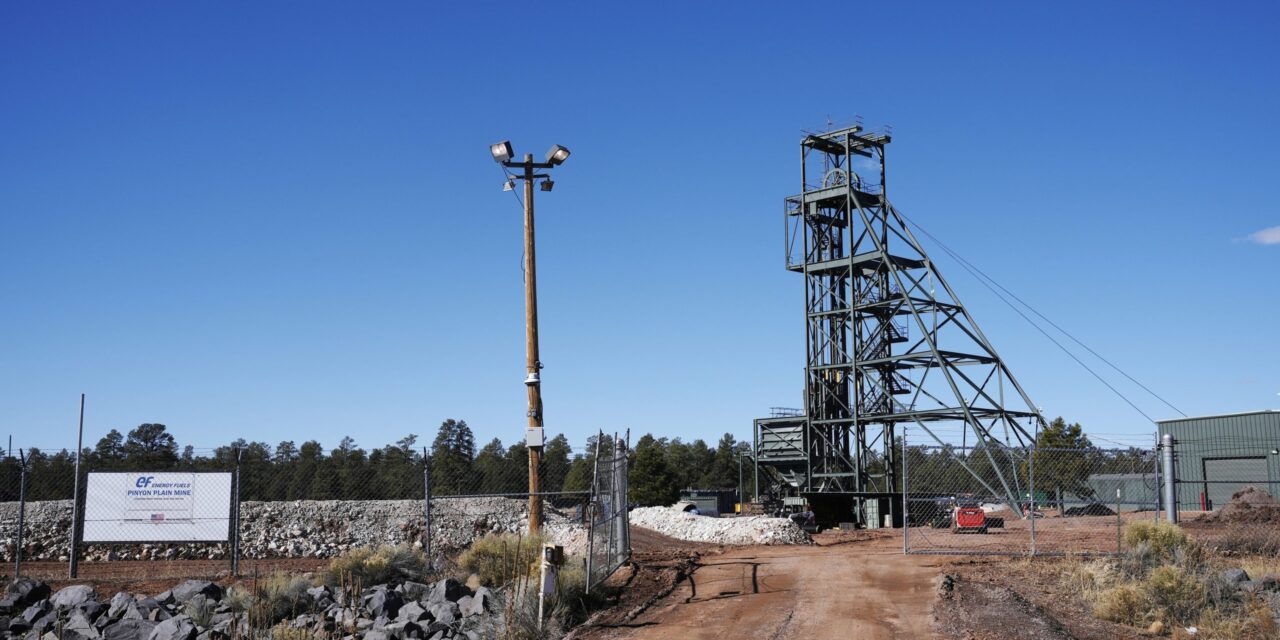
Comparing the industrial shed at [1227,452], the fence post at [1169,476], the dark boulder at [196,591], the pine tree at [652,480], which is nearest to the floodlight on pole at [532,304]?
the dark boulder at [196,591]

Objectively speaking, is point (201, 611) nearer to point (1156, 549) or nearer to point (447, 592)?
point (447, 592)

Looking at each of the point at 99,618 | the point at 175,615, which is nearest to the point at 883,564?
the point at 175,615

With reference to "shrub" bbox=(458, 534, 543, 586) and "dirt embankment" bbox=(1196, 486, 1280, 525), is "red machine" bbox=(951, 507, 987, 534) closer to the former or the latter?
"dirt embankment" bbox=(1196, 486, 1280, 525)

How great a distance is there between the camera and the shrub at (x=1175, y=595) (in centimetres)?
1477

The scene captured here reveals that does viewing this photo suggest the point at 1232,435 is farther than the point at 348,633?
Yes

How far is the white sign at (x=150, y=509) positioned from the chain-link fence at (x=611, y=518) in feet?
27.3

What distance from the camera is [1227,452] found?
157 feet

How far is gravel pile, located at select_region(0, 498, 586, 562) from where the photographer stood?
90.5 ft

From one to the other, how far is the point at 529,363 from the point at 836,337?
98.0 ft

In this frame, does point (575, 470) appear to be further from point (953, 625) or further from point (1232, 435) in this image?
point (953, 625)

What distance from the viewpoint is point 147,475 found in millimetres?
21672

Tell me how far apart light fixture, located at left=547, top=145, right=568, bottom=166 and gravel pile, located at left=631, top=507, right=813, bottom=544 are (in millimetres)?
11904

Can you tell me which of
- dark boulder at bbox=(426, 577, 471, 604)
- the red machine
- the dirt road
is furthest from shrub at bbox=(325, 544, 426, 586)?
the red machine

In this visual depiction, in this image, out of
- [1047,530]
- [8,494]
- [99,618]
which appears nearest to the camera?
[99,618]
